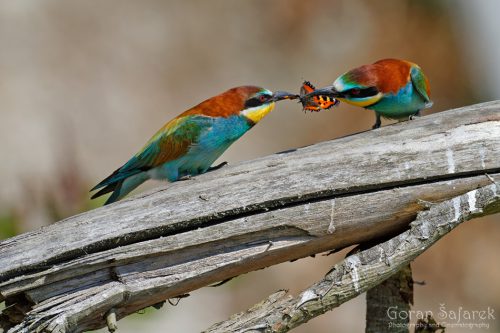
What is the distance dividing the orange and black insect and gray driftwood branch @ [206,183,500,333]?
102cm

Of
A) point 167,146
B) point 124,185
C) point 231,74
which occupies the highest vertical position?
point 231,74

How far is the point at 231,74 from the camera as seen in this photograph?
7629 mm

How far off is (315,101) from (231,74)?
3.84 m

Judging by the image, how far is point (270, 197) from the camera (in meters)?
2.99

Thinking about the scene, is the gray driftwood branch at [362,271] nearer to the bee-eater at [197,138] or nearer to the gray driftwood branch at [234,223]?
the gray driftwood branch at [234,223]

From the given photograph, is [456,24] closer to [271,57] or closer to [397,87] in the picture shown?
[271,57]

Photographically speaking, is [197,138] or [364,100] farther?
[197,138]

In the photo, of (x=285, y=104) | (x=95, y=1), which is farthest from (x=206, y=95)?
(x=95, y=1)

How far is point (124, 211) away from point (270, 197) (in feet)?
1.85

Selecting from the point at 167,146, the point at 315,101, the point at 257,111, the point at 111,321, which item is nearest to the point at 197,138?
the point at 167,146

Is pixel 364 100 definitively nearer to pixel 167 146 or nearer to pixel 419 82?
pixel 419 82

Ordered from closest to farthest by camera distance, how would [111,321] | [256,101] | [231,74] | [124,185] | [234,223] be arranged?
[111,321] → [234,223] → [256,101] → [124,185] → [231,74]

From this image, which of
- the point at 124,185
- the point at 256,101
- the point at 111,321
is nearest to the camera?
the point at 111,321

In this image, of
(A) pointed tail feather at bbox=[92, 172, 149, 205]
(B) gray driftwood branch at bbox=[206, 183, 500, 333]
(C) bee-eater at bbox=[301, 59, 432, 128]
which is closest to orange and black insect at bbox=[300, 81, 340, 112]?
(C) bee-eater at bbox=[301, 59, 432, 128]
